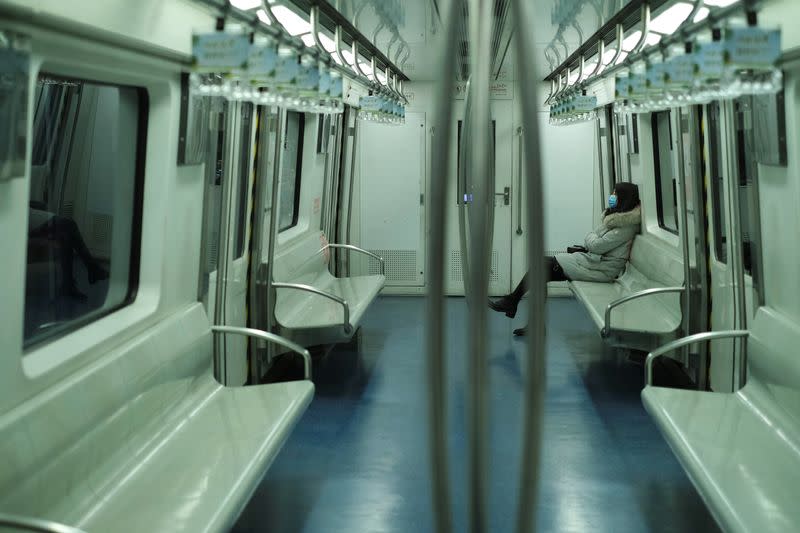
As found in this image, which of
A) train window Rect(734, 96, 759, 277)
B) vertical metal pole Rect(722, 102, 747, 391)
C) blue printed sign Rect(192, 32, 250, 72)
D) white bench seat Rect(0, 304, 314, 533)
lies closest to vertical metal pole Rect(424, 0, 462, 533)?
white bench seat Rect(0, 304, 314, 533)

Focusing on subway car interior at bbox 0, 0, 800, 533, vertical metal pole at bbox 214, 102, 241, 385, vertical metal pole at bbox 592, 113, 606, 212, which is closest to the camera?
subway car interior at bbox 0, 0, 800, 533

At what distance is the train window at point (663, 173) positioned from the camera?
310 inches

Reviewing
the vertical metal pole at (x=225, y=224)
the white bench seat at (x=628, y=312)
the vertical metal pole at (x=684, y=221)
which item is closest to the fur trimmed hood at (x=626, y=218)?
the white bench seat at (x=628, y=312)

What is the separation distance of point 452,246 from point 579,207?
1925 mm

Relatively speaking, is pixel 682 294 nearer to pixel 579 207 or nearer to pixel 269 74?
pixel 269 74

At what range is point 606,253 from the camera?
27.0 feet

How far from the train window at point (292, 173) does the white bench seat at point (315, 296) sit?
243 mm

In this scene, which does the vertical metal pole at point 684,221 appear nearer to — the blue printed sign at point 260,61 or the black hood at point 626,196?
the black hood at point 626,196

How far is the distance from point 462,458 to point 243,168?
2324 millimetres

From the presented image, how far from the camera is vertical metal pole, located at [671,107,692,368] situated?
5652 millimetres

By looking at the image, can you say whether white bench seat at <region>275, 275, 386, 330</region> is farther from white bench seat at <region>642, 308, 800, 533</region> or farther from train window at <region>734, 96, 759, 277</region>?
train window at <region>734, 96, 759, 277</region>

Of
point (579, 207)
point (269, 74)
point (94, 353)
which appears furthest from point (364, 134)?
point (94, 353)

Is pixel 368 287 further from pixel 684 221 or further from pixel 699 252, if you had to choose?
pixel 699 252

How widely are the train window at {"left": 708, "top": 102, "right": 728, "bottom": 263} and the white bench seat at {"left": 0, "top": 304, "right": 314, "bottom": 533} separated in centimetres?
293
